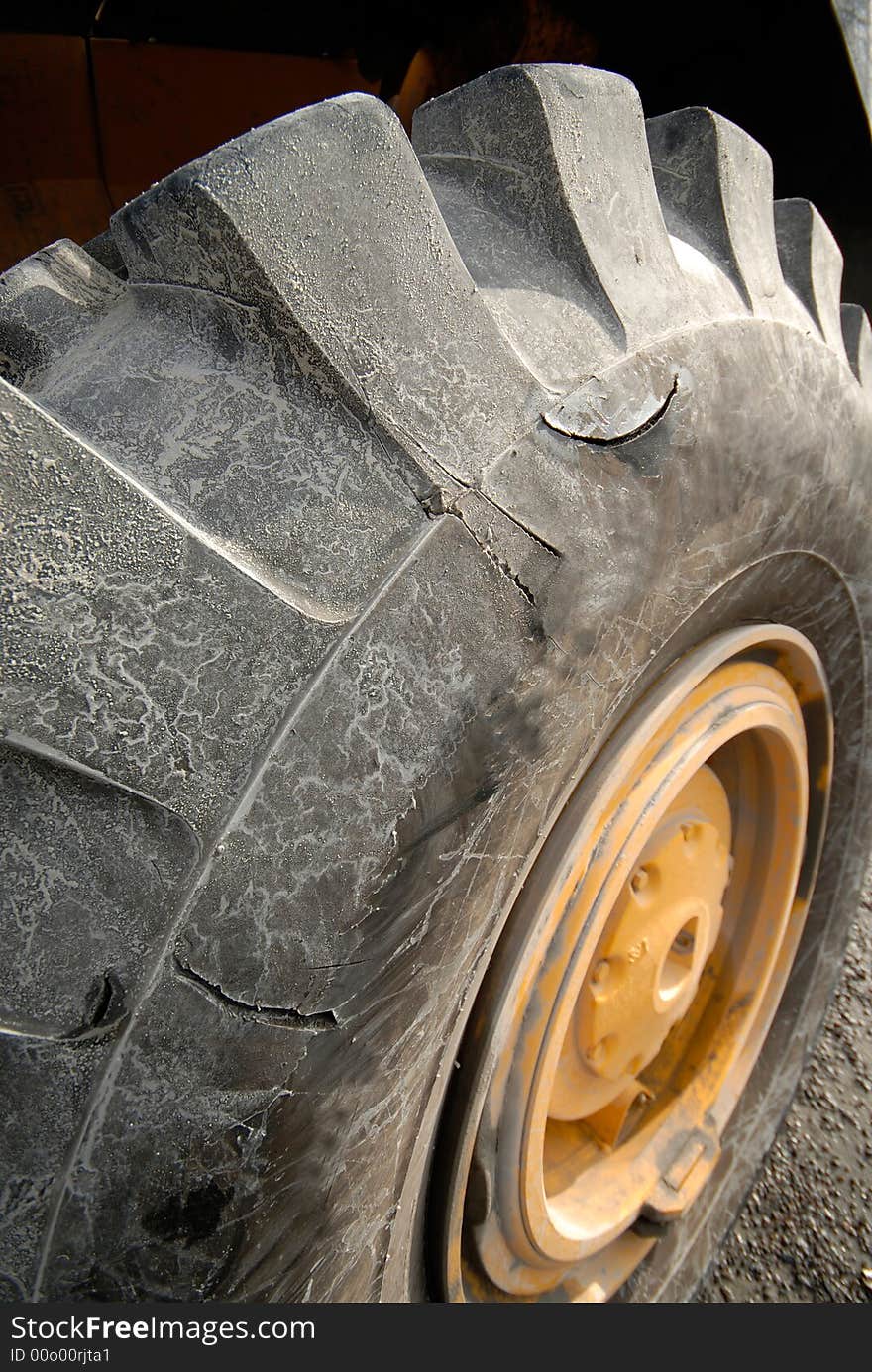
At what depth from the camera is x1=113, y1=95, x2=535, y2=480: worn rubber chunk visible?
0.41 metres

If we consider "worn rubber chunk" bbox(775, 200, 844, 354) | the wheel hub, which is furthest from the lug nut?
"worn rubber chunk" bbox(775, 200, 844, 354)

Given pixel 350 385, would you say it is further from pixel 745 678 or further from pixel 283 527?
pixel 745 678

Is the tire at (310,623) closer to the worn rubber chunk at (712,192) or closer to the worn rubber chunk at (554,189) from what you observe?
the worn rubber chunk at (554,189)

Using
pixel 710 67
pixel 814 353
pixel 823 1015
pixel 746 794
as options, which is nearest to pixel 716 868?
pixel 746 794

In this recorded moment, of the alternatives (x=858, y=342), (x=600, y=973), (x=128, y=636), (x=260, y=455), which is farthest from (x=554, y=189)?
(x=600, y=973)

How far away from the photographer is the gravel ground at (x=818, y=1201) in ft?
3.58

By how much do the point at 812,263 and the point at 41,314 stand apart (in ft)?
2.42

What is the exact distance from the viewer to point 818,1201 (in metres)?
1.17

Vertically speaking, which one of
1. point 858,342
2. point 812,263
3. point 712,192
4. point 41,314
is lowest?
point 858,342

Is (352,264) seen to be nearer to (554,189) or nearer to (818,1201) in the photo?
(554,189)

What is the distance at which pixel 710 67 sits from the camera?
94cm

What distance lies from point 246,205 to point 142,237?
0.23 feet

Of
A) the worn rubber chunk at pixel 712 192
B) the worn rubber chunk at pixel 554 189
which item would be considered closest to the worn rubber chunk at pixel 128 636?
the worn rubber chunk at pixel 554 189

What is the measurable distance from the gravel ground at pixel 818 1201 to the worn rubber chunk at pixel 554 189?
1.20m
